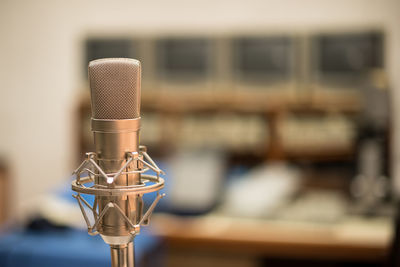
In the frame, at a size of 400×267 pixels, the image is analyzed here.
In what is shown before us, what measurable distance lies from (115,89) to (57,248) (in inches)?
65.9

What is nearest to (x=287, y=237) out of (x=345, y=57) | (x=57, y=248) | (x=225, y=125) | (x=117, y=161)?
(x=57, y=248)

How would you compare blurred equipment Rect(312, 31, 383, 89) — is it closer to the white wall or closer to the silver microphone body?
the white wall

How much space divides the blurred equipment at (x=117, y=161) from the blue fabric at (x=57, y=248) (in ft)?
4.74

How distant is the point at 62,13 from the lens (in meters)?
4.89

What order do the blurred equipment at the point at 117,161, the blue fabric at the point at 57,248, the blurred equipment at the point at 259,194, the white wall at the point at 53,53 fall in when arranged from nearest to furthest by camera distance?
the blurred equipment at the point at 117,161 → the blue fabric at the point at 57,248 → the blurred equipment at the point at 259,194 → the white wall at the point at 53,53

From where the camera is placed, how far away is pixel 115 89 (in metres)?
0.54

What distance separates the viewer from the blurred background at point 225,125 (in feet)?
7.34

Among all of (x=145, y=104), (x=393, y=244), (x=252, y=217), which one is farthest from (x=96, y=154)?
(x=145, y=104)

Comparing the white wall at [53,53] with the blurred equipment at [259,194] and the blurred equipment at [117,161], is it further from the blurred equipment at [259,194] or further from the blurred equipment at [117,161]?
the blurred equipment at [117,161]

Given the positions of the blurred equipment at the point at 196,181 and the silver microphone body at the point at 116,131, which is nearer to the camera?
the silver microphone body at the point at 116,131

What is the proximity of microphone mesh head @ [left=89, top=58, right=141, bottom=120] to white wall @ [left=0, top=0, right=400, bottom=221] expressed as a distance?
3.89 meters

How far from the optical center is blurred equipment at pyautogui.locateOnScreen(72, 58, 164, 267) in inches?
20.6

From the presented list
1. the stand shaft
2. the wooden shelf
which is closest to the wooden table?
the wooden shelf

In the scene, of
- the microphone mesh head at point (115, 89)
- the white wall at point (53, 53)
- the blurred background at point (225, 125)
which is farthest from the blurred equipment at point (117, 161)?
the white wall at point (53, 53)
